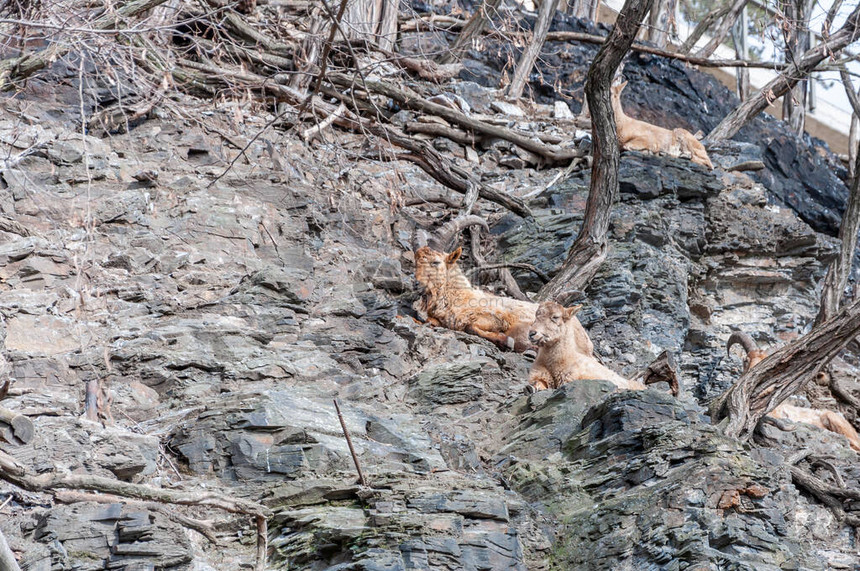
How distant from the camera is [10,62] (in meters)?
10.6

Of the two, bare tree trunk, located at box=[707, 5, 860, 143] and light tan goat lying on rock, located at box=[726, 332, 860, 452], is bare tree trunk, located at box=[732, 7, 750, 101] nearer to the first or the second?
bare tree trunk, located at box=[707, 5, 860, 143]

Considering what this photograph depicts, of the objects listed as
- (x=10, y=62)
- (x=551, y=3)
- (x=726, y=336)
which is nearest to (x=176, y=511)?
(x=10, y=62)

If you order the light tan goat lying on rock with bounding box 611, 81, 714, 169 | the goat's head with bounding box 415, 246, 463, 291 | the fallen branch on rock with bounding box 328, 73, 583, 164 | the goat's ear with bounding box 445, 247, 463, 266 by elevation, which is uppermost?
the light tan goat lying on rock with bounding box 611, 81, 714, 169

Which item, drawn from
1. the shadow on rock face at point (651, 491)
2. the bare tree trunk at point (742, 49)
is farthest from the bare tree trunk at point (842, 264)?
the bare tree trunk at point (742, 49)

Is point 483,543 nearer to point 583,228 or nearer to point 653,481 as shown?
point 653,481

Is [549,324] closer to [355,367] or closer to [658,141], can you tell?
[355,367]

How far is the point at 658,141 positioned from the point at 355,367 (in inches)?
320

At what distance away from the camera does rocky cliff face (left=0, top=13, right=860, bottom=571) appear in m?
6.16

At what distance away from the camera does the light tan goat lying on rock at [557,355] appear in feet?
32.7

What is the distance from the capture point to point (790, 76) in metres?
12.1

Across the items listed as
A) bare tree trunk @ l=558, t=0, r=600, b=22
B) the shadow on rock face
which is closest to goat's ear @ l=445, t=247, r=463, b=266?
the shadow on rock face

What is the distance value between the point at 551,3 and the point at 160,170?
33.0ft

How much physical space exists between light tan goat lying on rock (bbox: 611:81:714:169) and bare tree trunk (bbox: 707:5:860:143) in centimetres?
131

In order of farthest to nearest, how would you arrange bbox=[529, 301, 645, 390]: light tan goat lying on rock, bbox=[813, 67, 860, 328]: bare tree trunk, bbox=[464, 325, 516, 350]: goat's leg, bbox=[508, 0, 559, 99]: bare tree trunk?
bbox=[508, 0, 559, 99]: bare tree trunk, bbox=[813, 67, 860, 328]: bare tree trunk, bbox=[464, 325, 516, 350]: goat's leg, bbox=[529, 301, 645, 390]: light tan goat lying on rock
